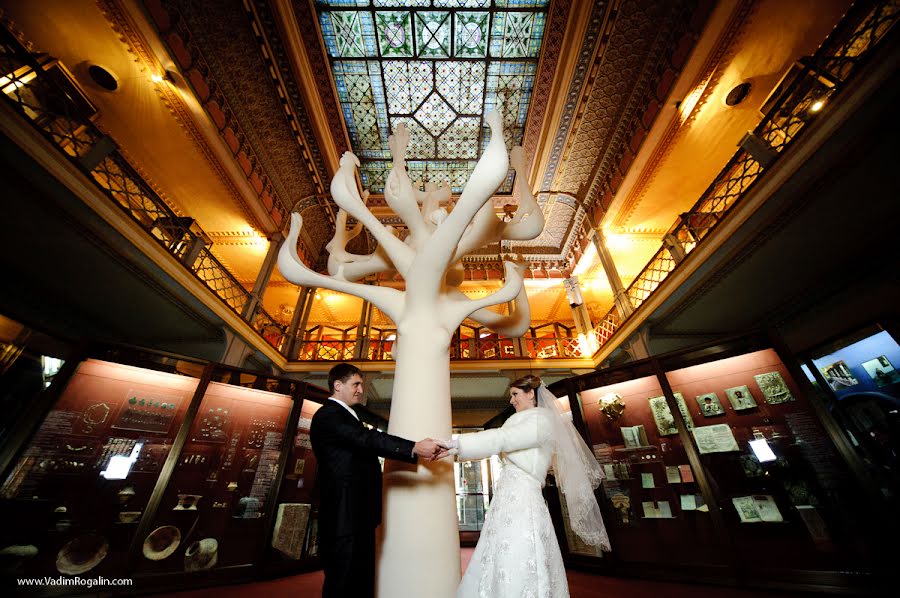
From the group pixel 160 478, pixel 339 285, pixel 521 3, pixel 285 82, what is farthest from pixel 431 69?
pixel 160 478

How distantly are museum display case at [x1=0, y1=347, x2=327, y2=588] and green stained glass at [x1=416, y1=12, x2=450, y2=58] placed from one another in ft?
20.2

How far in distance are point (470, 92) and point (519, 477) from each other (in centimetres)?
696

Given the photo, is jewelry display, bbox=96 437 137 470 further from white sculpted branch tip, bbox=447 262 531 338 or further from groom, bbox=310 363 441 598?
white sculpted branch tip, bbox=447 262 531 338

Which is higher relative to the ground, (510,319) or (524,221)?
(524,221)

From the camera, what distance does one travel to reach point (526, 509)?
159 cm

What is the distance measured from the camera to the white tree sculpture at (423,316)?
118 cm

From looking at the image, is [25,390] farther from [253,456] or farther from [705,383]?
[705,383]

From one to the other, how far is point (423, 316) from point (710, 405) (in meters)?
3.81

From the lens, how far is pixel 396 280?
10.5 meters

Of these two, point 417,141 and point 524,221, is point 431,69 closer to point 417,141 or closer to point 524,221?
point 417,141

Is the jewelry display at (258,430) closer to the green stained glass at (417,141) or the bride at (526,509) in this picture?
the bride at (526,509)

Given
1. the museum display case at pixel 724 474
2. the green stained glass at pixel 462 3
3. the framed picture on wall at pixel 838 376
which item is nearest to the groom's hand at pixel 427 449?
the museum display case at pixel 724 474

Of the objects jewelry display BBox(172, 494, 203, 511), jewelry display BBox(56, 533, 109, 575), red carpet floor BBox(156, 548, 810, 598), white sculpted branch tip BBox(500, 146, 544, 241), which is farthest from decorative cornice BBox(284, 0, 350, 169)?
red carpet floor BBox(156, 548, 810, 598)

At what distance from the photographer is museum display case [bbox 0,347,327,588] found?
2873 millimetres
